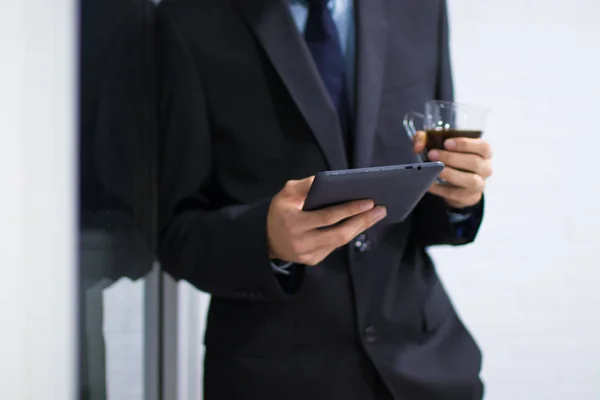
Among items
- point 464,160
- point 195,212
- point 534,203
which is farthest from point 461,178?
point 534,203

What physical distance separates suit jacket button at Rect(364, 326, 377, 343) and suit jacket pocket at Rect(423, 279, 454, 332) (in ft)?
0.33

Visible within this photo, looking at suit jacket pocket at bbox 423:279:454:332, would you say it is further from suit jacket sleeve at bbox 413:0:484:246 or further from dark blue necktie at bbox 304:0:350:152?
dark blue necktie at bbox 304:0:350:152

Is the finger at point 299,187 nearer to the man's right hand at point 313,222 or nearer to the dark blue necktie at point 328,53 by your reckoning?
the man's right hand at point 313,222

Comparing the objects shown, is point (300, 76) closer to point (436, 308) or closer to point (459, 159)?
point (459, 159)

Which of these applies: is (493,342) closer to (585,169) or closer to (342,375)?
(585,169)

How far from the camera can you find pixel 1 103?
1.52 feet

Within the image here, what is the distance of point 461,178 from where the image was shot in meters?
0.75

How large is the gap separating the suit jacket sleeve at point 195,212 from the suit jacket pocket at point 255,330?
4cm

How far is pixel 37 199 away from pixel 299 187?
0.28 meters

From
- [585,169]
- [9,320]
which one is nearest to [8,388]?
[9,320]

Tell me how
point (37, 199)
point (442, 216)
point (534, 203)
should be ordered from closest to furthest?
point (37, 199), point (442, 216), point (534, 203)

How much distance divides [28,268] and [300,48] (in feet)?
1.47

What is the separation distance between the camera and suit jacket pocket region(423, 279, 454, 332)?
0.84 metres

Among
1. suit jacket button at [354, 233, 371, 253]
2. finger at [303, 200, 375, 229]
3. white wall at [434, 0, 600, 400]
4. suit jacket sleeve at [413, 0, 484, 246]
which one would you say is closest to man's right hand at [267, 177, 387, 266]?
finger at [303, 200, 375, 229]
